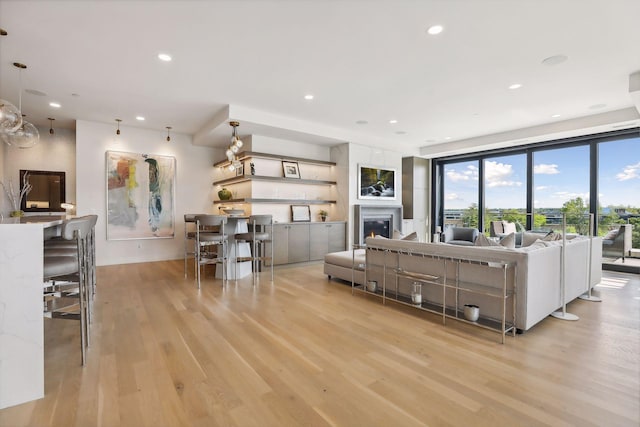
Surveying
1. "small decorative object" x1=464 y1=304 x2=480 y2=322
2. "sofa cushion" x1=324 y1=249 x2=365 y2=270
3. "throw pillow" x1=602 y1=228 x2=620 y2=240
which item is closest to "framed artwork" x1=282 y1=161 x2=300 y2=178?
"sofa cushion" x1=324 y1=249 x2=365 y2=270

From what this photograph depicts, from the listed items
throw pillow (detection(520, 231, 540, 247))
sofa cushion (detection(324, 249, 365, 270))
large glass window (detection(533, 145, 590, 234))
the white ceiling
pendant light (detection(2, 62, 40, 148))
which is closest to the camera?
the white ceiling

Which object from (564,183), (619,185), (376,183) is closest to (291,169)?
(376,183)

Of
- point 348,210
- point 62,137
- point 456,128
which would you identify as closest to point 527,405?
point 348,210

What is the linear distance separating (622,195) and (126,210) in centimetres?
981

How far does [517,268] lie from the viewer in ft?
8.91

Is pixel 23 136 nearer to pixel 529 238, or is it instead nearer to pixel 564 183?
pixel 529 238

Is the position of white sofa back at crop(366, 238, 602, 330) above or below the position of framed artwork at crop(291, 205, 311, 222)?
below

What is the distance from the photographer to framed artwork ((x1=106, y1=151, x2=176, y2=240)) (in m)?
6.07

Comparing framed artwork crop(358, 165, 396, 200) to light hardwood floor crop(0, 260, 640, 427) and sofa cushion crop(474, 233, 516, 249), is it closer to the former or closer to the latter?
sofa cushion crop(474, 233, 516, 249)

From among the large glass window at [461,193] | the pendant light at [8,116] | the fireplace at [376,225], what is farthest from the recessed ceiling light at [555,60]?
the pendant light at [8,116]

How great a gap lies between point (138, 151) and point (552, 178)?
8990mm

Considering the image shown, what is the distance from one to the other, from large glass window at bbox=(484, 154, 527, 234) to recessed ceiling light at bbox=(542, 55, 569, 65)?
416 cm

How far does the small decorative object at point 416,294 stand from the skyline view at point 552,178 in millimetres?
5270

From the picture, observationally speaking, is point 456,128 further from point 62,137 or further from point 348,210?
point 62,137
